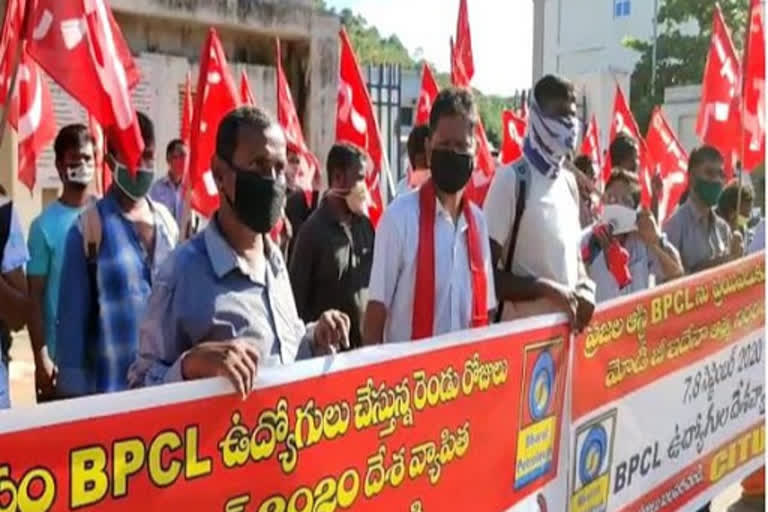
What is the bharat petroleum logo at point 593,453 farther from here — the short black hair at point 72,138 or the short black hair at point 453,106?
the short black hair at point 72,138

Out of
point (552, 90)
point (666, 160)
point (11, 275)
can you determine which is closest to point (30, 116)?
point (11, 275)

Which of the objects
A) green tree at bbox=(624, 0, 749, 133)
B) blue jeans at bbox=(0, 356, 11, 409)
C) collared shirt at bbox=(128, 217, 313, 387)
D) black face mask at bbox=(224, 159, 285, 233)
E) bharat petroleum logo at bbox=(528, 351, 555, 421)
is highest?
green tree at bbox=(624, 0, 749, 133)

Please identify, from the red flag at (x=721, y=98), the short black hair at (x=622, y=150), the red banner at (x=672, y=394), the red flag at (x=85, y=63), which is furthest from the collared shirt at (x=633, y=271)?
the red flag at (x=85, y=63)

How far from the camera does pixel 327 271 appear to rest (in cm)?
444

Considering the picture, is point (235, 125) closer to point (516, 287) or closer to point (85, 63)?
point (516, 287)

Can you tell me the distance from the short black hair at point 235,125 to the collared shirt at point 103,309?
1.06m

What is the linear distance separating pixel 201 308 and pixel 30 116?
3.79 m

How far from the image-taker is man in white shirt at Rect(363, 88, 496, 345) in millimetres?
3297

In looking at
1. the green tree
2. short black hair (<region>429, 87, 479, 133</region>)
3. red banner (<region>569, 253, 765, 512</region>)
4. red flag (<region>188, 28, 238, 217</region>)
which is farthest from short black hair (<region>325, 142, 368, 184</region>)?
the green tree

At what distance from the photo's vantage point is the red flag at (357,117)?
6.41 metres

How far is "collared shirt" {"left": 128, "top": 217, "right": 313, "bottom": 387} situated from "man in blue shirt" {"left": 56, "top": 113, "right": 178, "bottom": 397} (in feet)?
3.27

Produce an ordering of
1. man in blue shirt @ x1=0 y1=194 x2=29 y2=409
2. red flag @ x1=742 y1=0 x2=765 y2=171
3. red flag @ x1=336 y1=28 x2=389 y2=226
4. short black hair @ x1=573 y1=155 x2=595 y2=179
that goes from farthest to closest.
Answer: red flag @ x1=742 y1=0 x2=765 y2=171
short black hair @ x1=573 y1=155 x2=595 y2=179
red flag @ x1=336 y1=28 x2=389 y2=226
man in blue shirt @ x1=0 y1=194 x2=29 y2=409

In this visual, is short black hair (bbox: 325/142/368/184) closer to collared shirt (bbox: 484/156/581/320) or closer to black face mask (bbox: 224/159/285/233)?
collared shirt (bbox: 484/156/581/320)

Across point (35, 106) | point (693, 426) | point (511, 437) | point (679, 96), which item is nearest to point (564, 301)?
point (511, 437)
